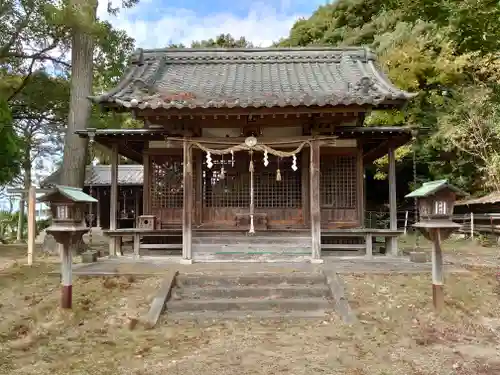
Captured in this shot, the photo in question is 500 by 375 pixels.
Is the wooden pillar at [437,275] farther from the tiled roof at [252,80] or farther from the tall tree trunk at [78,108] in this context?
the tall tree trunk at [78,108]

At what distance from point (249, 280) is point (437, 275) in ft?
10.7

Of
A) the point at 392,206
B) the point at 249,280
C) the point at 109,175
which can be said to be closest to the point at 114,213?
the point at 249,280

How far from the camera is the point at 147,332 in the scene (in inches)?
245

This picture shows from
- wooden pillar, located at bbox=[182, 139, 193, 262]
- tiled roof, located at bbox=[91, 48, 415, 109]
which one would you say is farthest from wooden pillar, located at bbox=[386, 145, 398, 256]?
wooden pillar, located at bbox=[182, 139, 193, 262]

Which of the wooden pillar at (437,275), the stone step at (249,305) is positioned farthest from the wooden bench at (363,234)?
the stone step at (249,305)

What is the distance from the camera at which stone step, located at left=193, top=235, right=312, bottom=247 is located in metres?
10.5

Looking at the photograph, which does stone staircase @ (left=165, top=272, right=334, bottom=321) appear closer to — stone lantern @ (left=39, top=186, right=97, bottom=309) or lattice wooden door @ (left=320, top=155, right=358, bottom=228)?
stone lantern @ (left=39, top=186, right=97, bottom=309)

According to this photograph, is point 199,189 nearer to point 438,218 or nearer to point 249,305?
point 249,305

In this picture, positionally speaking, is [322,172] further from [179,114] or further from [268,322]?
[268,322]

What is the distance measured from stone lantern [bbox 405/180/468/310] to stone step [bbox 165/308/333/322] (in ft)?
5.82

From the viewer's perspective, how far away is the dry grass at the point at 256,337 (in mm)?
5059

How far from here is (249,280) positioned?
8.11 m

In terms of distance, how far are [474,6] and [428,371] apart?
39.4 ft

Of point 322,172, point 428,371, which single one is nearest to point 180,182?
point 322,172
